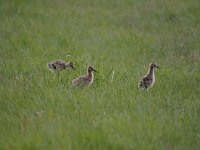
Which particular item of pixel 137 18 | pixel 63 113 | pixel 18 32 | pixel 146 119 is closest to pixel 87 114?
pixel 63 113

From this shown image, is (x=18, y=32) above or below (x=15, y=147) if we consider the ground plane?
above

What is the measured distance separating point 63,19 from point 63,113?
306 inches

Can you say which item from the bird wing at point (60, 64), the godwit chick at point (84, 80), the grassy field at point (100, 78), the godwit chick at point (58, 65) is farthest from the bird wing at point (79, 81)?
the bird wing at point (60, 64)

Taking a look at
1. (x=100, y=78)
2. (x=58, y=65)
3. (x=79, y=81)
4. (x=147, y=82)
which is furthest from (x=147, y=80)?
(x=58, y=65)

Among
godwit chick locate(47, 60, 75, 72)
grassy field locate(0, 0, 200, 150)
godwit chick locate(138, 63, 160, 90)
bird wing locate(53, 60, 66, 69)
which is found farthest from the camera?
bird wing locate(53, 60, 66, 69)

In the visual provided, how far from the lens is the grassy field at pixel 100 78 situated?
6.39m

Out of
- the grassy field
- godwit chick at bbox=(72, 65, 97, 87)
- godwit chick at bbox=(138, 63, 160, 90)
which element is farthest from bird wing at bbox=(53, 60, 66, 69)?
godwit chick at bbox=(138, 63, 160, 90)

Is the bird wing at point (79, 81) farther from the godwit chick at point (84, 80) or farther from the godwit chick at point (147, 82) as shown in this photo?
the godwit chick at point (147, 82)

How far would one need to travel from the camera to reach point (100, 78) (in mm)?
9195

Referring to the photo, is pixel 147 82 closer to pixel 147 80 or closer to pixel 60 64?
pixel 147 80

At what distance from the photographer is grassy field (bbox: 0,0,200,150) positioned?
21.0 ft

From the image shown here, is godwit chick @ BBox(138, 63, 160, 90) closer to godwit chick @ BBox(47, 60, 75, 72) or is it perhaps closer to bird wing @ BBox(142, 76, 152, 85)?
bird wing @ BBox(142, 76, 152, 85)

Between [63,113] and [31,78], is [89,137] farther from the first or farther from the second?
[31,78]

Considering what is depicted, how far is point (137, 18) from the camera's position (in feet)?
50.3
